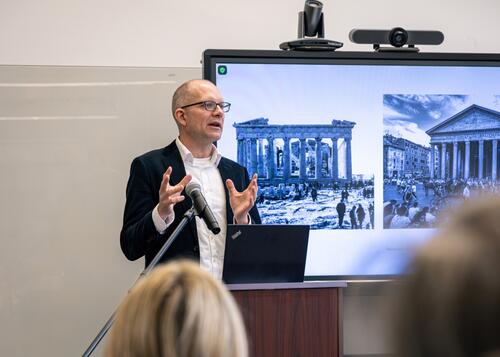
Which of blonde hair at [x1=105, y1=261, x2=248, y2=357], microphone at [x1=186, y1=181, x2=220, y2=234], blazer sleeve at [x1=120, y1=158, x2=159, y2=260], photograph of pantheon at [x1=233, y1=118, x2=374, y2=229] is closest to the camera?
blonde hair at [x1=105, y1=261, x2=248, y2=357]

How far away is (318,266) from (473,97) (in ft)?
3.94

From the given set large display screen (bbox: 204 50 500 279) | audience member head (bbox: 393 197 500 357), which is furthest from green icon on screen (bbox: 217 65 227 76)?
audience member head (bbox: 393 197 500 357)

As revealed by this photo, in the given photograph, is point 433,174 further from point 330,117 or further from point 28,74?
point 28,74

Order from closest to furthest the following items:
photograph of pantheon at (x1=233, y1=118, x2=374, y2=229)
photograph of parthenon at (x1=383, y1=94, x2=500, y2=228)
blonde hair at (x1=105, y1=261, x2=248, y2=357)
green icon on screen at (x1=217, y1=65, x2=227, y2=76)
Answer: blonde hair at (x1=105, y1=261, x2=248, y2=357) → green icon on screen at (x1=217, y1=65, x2=227, y2=76) → photograph of pantheon at (x1=233, y1=118, x2=374, y2=229) → photograph of parthenon at (x1=383, y1=94, x2=500, y2=228)

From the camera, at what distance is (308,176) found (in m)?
4.09

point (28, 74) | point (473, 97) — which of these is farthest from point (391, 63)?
point (28, 74)

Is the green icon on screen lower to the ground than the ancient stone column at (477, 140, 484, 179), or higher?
higher

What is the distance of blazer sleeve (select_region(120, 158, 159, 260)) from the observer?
3172 mm

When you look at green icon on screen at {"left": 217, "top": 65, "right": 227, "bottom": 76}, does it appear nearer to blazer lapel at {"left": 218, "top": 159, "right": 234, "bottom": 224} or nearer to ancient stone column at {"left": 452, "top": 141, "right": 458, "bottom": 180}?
blazer lapel at {"left": 218, "top": 159, "right": 234, "bottom": 224}

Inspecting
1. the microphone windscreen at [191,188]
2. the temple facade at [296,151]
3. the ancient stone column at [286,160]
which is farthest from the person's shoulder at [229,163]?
→ the microphone windscreen at [191,188]

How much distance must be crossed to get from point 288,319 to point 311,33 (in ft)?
5.50

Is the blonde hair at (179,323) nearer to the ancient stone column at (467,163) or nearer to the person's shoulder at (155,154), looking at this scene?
the person's shoulder at (155,154)

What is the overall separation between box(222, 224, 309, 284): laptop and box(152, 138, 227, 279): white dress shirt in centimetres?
43

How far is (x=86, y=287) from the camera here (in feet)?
14.0
